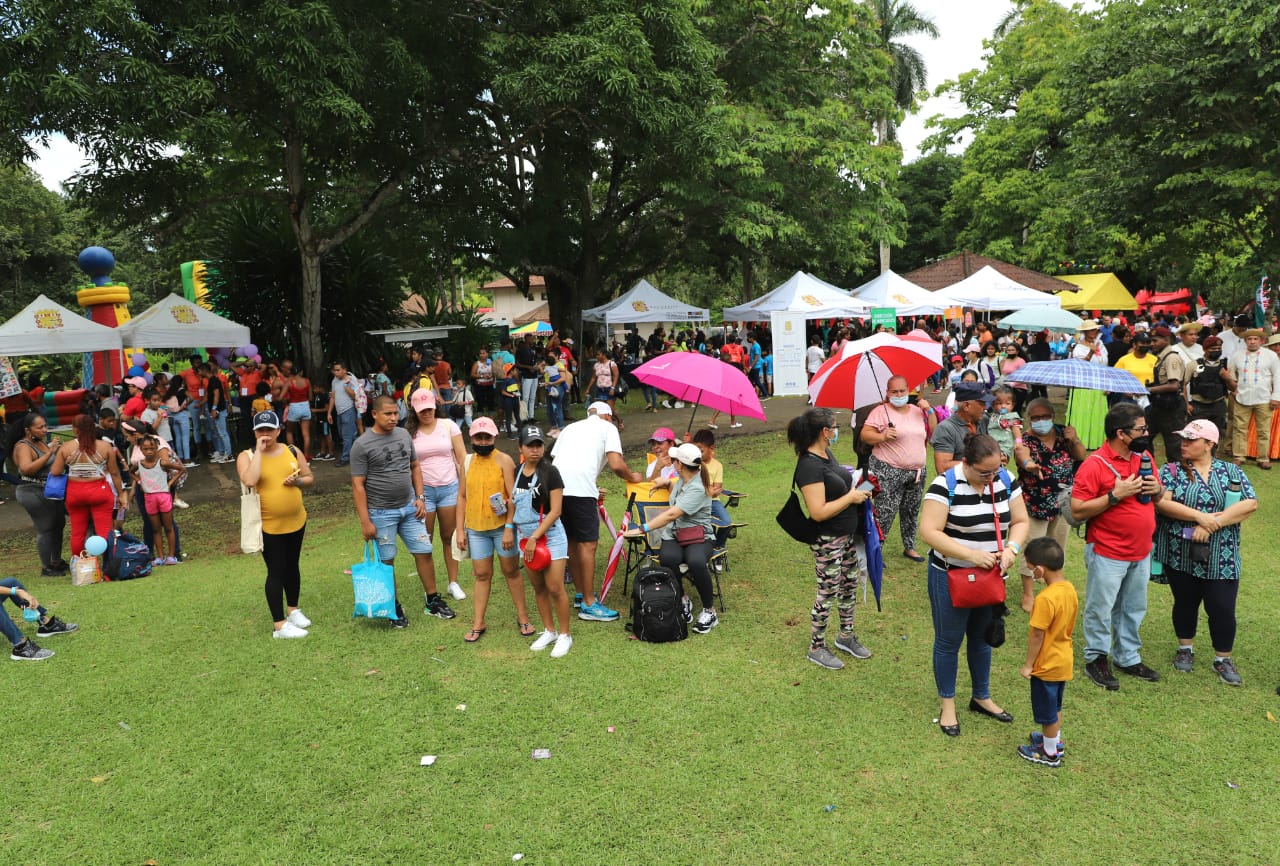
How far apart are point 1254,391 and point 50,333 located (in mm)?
17052

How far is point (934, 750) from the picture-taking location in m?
4.41

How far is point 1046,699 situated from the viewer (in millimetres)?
4141

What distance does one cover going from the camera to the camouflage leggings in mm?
5156

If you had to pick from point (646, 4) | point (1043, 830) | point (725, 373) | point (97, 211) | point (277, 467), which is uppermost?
point (646, 4)

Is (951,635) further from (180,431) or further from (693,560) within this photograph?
(180,431)

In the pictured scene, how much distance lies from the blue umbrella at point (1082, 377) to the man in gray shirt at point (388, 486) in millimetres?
4678

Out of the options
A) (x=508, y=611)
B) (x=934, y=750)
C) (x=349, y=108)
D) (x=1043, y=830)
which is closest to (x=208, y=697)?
(x=508, y=611)

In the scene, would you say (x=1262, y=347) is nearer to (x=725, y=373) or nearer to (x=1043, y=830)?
(x=725, y=373)

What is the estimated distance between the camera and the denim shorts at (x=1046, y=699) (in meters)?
4.13

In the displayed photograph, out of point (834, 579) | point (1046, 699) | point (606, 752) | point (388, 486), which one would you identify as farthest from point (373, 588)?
point (1046, 699)

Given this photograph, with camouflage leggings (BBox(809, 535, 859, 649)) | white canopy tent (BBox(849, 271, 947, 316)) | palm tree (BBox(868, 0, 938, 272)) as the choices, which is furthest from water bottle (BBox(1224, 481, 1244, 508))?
palm tree (BBox(868, 0, 938, 272))

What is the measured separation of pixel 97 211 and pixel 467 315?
8.38 metres

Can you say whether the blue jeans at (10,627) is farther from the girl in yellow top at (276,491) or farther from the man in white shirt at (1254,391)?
the man in white shirt at (1254,391)

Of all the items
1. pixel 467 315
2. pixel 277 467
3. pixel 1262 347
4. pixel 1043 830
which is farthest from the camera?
pixel 467 315
